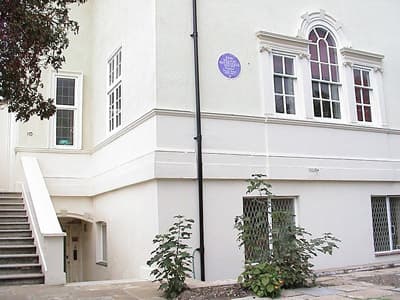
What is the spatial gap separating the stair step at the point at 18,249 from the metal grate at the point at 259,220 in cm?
451

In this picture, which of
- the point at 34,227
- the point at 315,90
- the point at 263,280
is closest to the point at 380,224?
the point at 315,90

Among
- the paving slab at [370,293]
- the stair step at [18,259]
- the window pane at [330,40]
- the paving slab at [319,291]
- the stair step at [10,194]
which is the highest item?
the window pane at [330,40]

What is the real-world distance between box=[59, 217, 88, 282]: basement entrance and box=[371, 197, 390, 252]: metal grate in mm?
8180

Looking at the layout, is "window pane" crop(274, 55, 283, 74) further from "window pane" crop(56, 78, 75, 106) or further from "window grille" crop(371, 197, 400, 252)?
"window pane" crop(56, 78, 75, 106)

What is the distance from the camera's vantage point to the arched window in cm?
1134

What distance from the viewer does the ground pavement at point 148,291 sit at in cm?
696

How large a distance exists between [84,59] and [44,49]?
8536 millimetres

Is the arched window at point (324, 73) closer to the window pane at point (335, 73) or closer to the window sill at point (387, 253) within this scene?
the window pane at point (335, 73)

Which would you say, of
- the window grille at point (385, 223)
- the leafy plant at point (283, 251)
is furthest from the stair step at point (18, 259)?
the window grille at point (385, 223)

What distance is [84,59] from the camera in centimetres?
1441

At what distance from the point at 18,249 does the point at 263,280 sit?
550 cm

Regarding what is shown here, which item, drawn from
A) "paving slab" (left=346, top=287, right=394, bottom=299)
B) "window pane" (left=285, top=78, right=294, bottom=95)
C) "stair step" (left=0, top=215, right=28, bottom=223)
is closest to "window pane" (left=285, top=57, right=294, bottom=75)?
"window pane" (left=285, top=78, right=294, bottom=95)

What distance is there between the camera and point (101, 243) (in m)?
12.7

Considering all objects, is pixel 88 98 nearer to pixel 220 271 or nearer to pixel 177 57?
pixel 177 57
